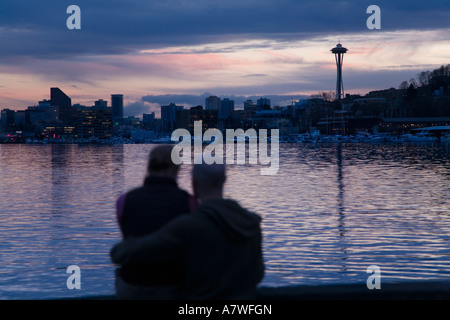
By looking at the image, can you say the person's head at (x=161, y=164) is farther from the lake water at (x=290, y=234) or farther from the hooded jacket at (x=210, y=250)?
the lake water at (x=290, y=234)

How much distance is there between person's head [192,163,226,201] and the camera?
15.5ft

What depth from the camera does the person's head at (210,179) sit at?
4.73 m

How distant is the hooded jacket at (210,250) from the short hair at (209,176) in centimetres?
20

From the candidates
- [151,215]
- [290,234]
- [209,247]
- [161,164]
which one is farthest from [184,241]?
[290,234]

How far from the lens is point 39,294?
42.7ft

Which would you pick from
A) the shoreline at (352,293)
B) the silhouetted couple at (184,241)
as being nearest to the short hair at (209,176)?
the silhouetted couple at (184,241)

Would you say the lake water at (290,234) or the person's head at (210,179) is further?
the lake water at (290,234)

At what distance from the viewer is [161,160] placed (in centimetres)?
495

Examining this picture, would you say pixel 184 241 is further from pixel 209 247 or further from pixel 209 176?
pixel 209 176

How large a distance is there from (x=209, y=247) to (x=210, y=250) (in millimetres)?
35

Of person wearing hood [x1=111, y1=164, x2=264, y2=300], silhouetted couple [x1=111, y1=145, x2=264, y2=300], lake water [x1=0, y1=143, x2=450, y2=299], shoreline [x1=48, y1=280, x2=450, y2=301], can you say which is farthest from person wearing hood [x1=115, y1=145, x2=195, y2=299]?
lake water [x1=0, y1=143, x2=450, y2=299]

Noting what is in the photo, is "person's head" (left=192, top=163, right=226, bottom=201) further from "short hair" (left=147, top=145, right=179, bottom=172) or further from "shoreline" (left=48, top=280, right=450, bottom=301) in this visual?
"shoreline" (left=48, top=280, right=450, bottom=301)
